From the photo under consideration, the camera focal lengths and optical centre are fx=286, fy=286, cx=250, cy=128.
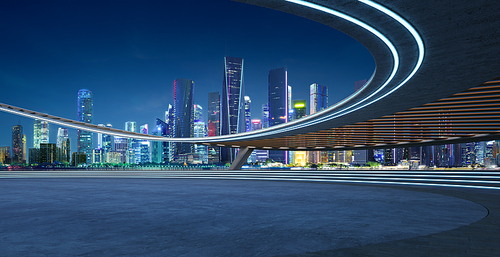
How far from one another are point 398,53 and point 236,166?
88.8ft

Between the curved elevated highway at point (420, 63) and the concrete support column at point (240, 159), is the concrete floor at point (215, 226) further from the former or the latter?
the concrete support column at point (240, 159)

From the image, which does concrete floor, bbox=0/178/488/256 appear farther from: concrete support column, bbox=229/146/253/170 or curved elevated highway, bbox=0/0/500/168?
concrete support column, bbox=229/146/253/170

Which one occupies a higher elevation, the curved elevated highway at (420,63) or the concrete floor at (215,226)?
the curved elevated highway at (420,63)

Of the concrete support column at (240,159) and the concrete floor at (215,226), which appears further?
the concrete support column at (240,159)

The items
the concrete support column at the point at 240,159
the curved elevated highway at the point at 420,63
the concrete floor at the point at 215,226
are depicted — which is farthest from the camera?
the concrete support column at the point at 240,159

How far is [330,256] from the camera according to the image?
4.64m

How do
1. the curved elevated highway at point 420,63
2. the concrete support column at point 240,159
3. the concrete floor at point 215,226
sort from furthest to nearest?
the concrete support column at point 240,159 < the curved elevated highway at point 420,63 < the concrete floor at point 215,226

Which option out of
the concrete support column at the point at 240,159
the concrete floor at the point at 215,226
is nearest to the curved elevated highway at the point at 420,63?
the concrete floor at the point at 215,226

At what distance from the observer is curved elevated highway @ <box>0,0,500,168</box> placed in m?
6.04

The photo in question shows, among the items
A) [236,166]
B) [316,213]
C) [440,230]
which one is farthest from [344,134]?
[440,230]

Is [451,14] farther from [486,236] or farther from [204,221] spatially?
[204,221]

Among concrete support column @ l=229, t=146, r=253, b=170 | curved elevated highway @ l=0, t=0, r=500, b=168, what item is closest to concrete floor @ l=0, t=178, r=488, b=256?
curved elevated highway @ l=0, t=0, r=500, b=168

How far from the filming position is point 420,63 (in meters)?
8.92

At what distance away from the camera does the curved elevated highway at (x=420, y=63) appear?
6.04 m
